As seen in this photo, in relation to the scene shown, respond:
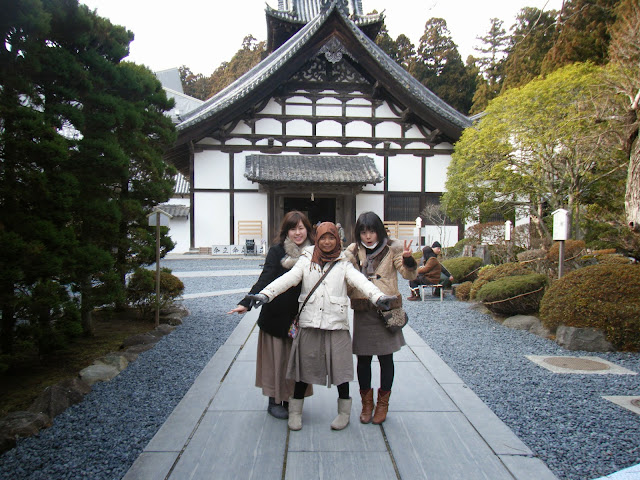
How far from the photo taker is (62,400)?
11.2 feet

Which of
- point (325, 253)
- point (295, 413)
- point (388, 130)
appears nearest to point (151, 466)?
point (295, 413)

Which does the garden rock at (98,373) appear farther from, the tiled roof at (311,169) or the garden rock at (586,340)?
the tiled roof at (311,169)

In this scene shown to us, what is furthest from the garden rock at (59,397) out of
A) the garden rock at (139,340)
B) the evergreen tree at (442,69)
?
the evergreen tree at (442,69)

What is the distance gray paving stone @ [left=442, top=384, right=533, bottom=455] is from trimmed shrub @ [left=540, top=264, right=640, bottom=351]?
213 cm

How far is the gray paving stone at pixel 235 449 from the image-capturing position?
2516mm

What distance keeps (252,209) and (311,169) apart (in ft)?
8.43

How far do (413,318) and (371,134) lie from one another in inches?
430

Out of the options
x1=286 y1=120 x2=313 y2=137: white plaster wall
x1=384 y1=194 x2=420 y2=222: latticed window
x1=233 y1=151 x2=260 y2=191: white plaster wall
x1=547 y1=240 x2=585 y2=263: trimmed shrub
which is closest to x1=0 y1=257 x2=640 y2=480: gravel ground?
x1=547 y1=240 x2=585 y2=263: trimmed shrub

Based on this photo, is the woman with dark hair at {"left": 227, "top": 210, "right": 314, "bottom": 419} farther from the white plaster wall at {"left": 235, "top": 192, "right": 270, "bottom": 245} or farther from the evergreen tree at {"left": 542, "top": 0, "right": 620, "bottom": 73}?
the evergreen tree at {"left": 542, "top": 0, "right": 620, "bottom": 73}

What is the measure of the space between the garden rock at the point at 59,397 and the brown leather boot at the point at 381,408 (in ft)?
7.41

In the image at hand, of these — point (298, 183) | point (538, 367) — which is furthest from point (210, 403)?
point (298, 183)

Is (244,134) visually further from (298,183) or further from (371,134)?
(371,134)

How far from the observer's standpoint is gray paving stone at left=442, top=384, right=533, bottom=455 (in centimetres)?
278

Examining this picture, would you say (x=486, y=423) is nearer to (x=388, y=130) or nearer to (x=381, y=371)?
(x=381, y=371)
